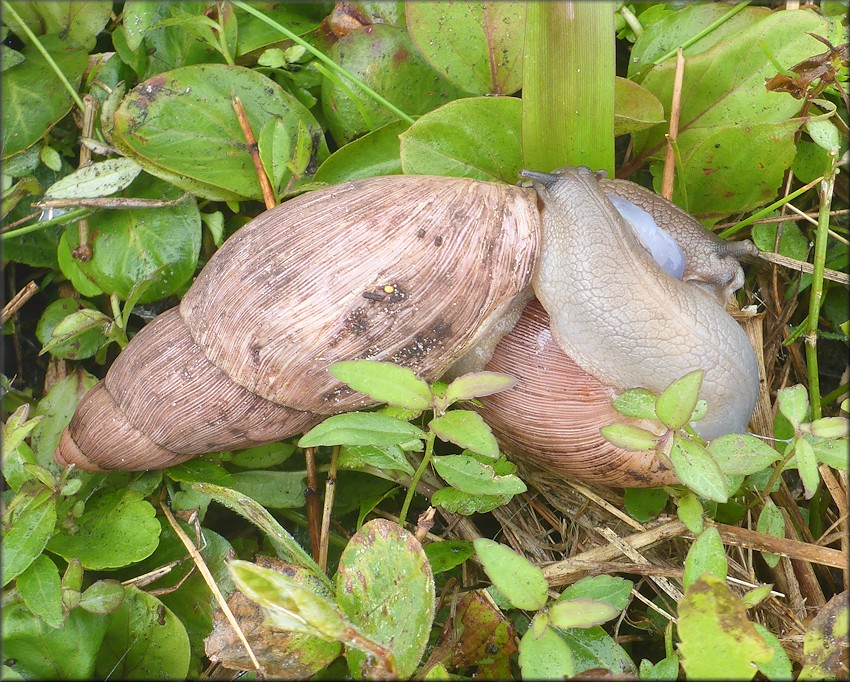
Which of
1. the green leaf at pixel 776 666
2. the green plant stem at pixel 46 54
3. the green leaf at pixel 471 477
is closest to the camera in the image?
the green leaf at pixel 776 666

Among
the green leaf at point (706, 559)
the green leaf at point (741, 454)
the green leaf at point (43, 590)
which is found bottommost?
the green leaf at point (43, 590)

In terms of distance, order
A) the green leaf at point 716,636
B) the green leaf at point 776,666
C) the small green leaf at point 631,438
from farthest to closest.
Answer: the small green leaf at point 631,438 → the green leaf at point 776,666 → the green leaf at point 716,636

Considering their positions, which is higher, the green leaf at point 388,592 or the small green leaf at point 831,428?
the small green leaf at point 831,428

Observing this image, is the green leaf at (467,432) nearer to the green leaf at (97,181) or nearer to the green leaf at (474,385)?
the green leaf at (474,385)

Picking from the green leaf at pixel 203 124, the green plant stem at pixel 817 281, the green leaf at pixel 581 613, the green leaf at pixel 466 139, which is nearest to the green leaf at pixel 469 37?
the green leaf at pixel 466 139

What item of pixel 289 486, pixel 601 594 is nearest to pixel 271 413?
pixel 289 486

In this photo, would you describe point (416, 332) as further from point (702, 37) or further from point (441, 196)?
point (702, 37)
